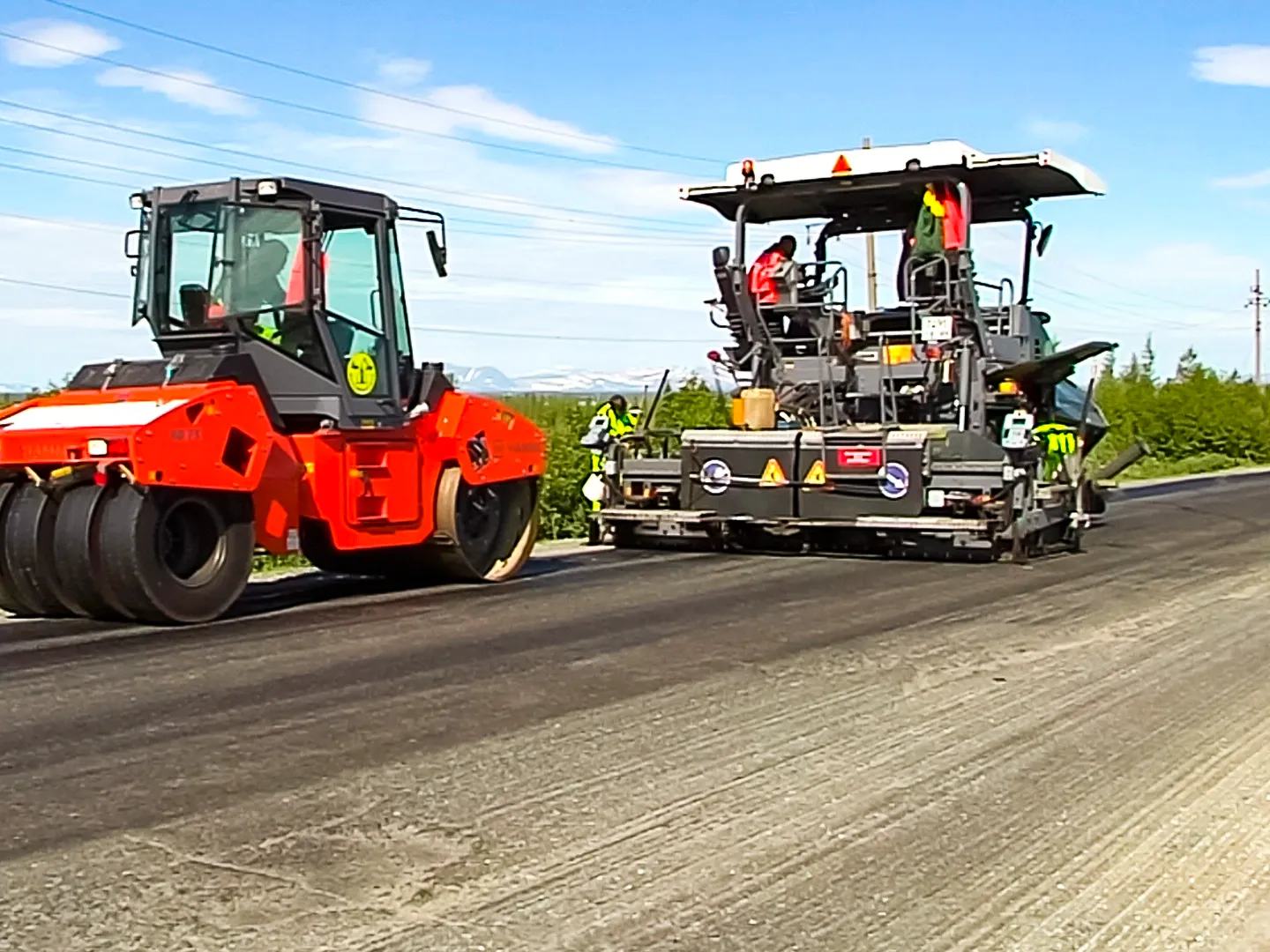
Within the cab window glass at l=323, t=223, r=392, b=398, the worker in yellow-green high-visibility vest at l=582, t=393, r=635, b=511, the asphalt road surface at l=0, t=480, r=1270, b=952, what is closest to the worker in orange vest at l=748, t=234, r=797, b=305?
the worker in yellow-green high-visibility vest at l=582, t=393, r=635, b=511

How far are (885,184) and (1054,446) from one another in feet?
8.61

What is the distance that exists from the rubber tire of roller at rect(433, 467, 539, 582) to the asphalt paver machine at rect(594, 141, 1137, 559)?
6.51ft

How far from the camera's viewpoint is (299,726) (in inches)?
268

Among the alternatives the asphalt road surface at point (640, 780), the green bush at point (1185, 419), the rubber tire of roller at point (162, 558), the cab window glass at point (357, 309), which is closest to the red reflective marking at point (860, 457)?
the asphalt road surface at point (640, 780)

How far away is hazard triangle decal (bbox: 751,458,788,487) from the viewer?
13.8m

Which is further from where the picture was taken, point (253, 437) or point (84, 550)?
point (253, 437)

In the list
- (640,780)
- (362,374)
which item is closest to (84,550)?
(362,374)

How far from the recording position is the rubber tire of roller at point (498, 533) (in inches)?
456

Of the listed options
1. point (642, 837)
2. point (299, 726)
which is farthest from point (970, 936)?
point (299, 726)

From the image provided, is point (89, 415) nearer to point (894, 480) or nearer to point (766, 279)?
point (894, 480)

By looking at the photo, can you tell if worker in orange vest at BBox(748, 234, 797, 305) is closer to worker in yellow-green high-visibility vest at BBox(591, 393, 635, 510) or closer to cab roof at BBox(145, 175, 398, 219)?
worker in yellow-green high-visibility vest at BBox(591, 393, 635, 510)

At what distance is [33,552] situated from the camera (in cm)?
969

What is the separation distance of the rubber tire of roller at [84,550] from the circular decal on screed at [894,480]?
19.9 ft

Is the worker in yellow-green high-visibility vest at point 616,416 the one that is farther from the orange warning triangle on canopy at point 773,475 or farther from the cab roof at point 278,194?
the cab roof at point 278,194
